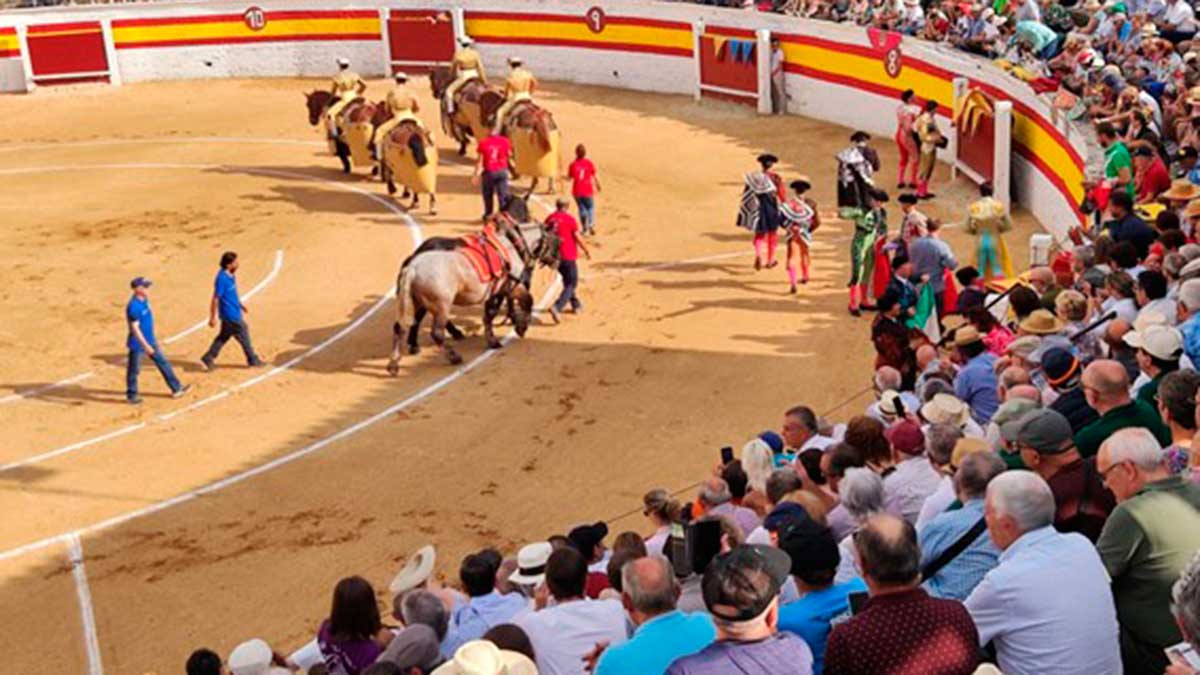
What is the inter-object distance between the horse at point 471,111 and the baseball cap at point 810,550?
19882 mm

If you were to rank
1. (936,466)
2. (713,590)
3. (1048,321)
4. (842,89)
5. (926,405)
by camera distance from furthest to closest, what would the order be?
(842,89), (1048,321), (926,405), (936,466), (713,590)

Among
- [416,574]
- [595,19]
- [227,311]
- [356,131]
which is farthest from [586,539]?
[595,19]

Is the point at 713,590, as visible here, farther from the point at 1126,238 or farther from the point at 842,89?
the point at 842,89

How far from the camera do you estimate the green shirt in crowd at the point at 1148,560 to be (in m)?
6.04

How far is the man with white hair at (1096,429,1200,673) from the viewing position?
6.04m

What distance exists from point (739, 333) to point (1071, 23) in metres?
9.04

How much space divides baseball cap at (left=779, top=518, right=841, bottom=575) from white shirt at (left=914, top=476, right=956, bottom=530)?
3.88 feet

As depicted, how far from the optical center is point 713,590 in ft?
17.8

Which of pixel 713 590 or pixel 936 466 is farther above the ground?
pixel 713 590

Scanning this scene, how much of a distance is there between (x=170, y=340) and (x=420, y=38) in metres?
16.8

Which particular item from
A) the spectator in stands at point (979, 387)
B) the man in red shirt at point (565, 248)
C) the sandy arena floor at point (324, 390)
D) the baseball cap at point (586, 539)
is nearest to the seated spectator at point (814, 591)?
the baseball cap at point (586, 539)

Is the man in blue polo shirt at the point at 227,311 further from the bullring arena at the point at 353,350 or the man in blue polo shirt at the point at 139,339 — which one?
the man in blue polo shirt at the point at 139,339

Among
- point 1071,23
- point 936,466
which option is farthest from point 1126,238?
point 1071,23

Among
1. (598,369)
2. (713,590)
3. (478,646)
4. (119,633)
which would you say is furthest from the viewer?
(598,369)
